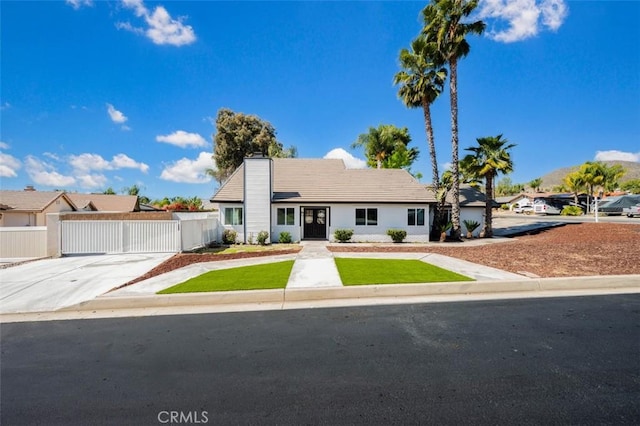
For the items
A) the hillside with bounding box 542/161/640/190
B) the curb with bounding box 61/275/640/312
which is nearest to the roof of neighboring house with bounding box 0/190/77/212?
the curb with bounding box 61/275/640/312

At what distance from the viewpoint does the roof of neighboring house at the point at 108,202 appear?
1559 inches

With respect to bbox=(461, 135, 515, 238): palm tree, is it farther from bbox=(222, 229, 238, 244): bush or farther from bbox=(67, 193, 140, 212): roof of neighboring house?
bbox=(67, 193, 140, 212): roof of neighboring house

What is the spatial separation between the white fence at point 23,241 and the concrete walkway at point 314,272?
11.4 metres

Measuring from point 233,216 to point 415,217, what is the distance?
12200 mm

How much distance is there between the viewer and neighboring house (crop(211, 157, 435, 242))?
18250 mm

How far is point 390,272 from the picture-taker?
29.2ft

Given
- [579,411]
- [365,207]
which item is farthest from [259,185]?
[579,411]

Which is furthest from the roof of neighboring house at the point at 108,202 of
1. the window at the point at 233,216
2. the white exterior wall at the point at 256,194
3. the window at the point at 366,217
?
the window at the point at 366,217

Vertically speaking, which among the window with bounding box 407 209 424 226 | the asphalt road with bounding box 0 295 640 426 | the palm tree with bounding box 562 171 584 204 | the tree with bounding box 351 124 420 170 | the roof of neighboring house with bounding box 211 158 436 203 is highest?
the tree with bounding box 351 124 420 170

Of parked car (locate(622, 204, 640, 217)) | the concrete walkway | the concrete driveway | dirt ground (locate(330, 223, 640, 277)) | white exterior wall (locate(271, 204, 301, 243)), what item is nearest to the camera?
the concrete driveway

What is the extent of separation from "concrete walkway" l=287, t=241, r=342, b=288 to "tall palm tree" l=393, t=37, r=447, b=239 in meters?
11.9

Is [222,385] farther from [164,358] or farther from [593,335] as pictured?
[593,335]

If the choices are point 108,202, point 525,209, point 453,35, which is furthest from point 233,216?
point 525,209

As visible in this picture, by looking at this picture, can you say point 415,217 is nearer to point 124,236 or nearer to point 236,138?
point 124,236
